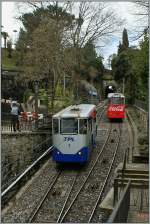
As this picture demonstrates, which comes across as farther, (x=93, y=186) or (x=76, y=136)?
(x=76, y=136)

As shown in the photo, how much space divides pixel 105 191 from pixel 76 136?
151 inches

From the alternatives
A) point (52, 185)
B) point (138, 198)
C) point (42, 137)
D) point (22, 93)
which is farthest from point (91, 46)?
point (138, 198)

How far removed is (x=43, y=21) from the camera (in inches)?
1458

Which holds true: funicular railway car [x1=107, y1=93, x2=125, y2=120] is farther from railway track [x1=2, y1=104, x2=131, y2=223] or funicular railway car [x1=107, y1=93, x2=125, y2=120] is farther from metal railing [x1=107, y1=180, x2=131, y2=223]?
metal railing [x1=107, y1=180, x2=131, y2=223]

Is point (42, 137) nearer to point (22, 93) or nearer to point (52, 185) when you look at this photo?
point (52, 185)

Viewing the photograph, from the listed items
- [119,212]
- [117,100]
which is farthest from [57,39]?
[119,212]

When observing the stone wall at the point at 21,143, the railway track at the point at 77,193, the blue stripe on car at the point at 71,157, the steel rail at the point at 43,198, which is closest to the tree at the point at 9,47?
the stone wall at the point at 21,143

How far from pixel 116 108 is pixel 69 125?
20603 millimetres

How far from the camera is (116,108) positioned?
135 feet

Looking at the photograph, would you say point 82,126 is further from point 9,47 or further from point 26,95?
point 9,47

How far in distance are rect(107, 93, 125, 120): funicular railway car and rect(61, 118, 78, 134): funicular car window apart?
20196mm

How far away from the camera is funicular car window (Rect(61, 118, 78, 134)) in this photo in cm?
2075

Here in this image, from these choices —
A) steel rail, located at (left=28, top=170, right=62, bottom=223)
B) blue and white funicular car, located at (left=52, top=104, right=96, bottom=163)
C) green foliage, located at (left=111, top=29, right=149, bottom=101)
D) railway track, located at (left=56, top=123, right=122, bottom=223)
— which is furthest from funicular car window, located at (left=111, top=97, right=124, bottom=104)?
steel rail, located at (left=28, top=170, right=62, bottom=223)

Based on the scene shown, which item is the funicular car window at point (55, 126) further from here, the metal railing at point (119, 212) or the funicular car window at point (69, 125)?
the metal railing at point (119, 212)
